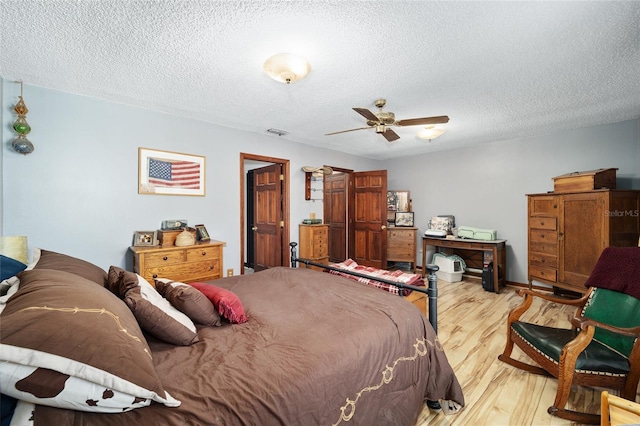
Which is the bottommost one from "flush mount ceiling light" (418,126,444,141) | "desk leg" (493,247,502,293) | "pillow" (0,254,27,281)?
"desk leg" (493,247,502,293)

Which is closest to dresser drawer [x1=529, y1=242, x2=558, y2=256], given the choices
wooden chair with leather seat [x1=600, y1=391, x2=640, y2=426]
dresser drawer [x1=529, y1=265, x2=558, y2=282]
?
dresser drawer [x1=529, y1=265, x2=558, y2=282]

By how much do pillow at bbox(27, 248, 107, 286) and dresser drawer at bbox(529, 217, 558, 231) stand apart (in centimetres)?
511

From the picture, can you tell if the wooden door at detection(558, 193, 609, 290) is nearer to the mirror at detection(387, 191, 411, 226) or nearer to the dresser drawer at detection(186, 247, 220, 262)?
the mirror at detection(387, 191, 411, 226)

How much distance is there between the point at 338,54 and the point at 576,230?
12.8 feet

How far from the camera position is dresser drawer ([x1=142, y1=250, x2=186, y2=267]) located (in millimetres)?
2869

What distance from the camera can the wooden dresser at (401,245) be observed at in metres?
5.57

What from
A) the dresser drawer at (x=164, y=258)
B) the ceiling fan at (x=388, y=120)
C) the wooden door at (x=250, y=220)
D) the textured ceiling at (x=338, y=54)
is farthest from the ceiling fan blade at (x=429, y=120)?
the wooden door at (x=250, y=220)

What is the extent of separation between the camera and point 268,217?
501 centimetres

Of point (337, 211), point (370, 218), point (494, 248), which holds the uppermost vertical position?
point (337, 211)

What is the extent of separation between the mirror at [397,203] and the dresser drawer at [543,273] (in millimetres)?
2477

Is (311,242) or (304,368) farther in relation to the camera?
(311,242)

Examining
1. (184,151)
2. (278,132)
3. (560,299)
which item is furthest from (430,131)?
(184,151)

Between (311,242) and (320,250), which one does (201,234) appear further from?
(320,250)

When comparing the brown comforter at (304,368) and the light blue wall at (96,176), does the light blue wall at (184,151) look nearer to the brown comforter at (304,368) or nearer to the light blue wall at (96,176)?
the light blue wall at (96,176)
